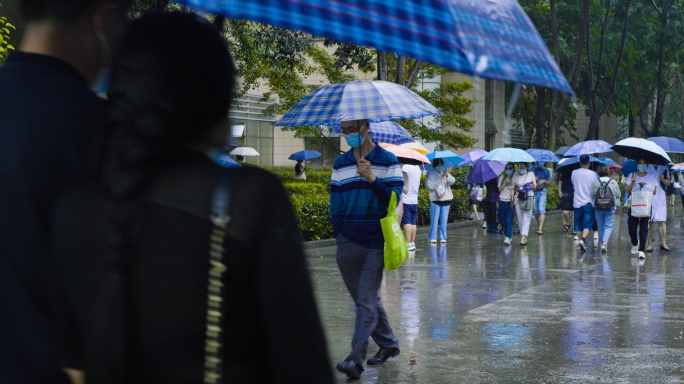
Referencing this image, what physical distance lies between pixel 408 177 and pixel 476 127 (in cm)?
2763

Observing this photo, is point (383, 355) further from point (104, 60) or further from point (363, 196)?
point (104, 60)

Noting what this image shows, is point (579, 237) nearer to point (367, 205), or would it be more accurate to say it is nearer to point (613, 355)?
point (613, 355)

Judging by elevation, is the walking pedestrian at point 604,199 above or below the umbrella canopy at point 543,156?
below

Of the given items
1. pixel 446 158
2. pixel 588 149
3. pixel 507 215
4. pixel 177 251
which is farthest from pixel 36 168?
pixel 588 149

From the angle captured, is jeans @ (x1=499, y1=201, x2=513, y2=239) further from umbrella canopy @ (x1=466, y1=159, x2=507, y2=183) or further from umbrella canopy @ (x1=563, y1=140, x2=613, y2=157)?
umbrella canopy @ (x1=563, y1=140, x2=613, y2=157)

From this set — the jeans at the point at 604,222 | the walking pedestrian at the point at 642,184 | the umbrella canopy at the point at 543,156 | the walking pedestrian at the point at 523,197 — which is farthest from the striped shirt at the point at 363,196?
the umbrella canopy at the point at 543,156

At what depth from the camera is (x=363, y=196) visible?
607 centimetres

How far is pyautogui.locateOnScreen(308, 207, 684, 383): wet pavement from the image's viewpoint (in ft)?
21.7

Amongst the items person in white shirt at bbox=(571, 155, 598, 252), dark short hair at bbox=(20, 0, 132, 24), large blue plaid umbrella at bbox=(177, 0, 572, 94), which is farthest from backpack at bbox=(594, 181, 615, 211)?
dark short hair at bbox=(20, 0, 132, 24)

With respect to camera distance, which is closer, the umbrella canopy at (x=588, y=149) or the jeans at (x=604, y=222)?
the jeans at (x=604, y=222)

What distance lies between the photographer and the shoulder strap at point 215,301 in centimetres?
144

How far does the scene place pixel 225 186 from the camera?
148cm

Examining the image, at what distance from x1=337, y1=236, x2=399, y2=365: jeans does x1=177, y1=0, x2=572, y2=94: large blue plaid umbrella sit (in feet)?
12.4

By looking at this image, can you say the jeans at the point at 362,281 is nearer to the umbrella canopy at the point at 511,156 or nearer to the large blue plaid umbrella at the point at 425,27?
the large blue plaid umbrella at the point at 425,27
